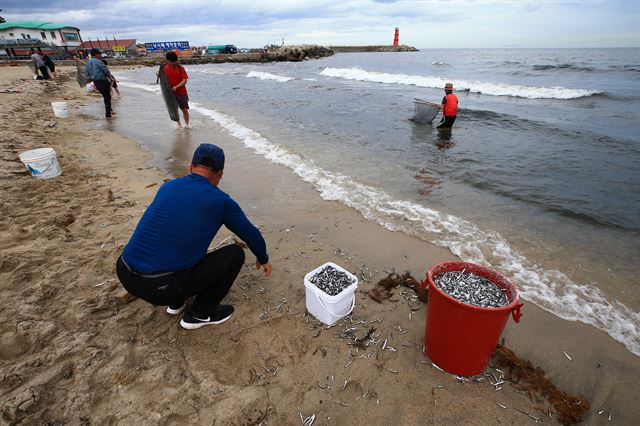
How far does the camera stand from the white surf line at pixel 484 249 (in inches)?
142

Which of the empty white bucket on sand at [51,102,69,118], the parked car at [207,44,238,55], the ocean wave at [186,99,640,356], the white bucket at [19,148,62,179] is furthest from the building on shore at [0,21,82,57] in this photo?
the ocean wave at [186,99,640,356]

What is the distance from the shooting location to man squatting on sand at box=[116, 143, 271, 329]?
2664 mm

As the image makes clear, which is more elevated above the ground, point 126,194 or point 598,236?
point 126,194

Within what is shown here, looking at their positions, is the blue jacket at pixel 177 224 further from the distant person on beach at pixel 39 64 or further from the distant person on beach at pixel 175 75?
the distant person on beach at pixel 39 64

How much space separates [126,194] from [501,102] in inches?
790

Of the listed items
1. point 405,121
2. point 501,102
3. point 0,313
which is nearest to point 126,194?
point 0,313

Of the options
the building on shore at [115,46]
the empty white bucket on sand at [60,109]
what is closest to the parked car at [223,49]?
the building on shore at [115,46]

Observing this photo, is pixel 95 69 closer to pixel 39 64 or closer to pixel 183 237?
pixel 183 237

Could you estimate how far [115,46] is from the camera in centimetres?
8231

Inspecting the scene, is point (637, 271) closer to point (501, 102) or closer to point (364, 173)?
point (364, 173)

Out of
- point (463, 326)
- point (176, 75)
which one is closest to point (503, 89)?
point (176, 75)

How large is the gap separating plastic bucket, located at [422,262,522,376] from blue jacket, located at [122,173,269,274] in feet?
6.40

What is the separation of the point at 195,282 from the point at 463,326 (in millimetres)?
2331

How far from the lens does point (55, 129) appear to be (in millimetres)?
10430
